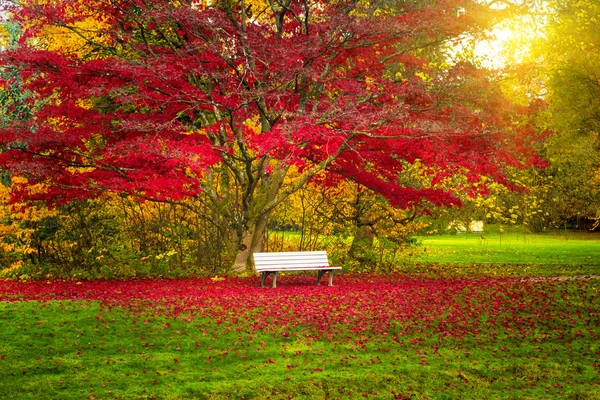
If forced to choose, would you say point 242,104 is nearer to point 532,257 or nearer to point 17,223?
point 17,223

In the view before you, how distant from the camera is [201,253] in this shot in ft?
53.8

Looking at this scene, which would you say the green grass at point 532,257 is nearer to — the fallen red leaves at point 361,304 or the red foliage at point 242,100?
the red foliage at point 242,100

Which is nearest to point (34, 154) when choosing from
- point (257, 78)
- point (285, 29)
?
point (257, 78)

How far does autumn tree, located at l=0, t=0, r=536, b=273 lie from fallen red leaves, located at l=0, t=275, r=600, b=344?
1866 mm

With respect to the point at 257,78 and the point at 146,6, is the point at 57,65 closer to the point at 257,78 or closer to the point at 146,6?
the point at 146,6

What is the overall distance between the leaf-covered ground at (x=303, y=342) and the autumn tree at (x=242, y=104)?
8.10 feet

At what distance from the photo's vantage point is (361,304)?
10.9 meters

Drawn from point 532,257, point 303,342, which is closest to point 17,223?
point 303,342

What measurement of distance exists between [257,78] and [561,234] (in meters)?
33.4

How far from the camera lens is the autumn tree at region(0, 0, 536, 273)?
12.3m

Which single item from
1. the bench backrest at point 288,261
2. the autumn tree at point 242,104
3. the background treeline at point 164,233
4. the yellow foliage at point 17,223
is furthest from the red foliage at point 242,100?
the bench backrest at point 288,261

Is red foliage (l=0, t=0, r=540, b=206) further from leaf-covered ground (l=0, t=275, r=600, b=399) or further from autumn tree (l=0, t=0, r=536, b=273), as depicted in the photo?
leaf-covered ground (l=0, t=275, r=600, b=399)

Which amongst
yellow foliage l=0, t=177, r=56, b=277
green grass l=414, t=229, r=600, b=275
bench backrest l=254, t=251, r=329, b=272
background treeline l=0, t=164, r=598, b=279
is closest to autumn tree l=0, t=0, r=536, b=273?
yellow foliage l=0, t=177, r=56, b=277

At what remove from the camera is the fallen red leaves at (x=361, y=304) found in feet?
30.8
